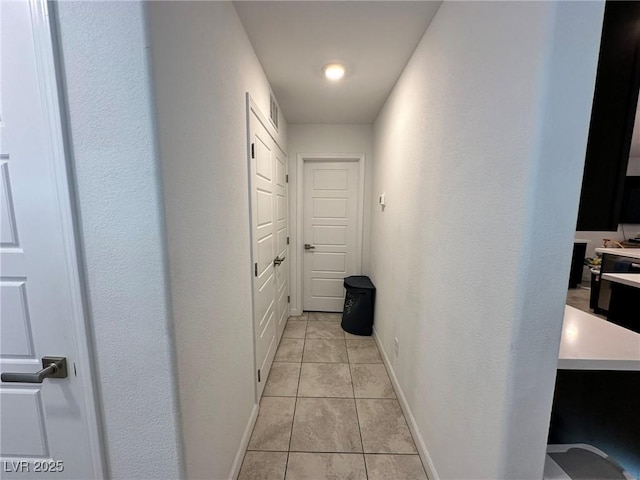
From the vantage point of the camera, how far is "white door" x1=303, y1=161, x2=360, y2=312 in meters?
3.22

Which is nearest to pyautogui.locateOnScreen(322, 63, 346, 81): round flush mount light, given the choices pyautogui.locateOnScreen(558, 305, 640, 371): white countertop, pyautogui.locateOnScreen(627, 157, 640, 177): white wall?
pyautogui.locateOnScreen(558, 305, 640, 371): white countertop

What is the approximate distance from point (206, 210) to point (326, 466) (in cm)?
154

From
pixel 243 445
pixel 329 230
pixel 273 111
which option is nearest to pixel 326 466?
pixel 243 445

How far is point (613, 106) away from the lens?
82cm

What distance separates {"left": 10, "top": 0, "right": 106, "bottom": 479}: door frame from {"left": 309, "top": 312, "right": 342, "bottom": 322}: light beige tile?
2.52m

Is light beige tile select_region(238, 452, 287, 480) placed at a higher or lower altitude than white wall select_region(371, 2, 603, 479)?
lower

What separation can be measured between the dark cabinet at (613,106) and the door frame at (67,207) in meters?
1.67

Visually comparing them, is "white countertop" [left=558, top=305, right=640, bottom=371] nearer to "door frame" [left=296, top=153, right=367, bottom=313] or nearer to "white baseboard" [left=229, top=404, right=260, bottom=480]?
"white baseboard" [left=229, top=404, right=260, bottom=480]

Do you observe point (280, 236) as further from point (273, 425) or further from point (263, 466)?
point (263, 466)

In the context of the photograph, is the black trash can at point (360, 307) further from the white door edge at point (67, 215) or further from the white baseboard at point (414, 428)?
the white door edge at point (67, 215)

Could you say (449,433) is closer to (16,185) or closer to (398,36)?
(16,185)

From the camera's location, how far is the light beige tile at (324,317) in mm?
3234

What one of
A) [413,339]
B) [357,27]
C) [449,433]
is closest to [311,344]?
[413,339]

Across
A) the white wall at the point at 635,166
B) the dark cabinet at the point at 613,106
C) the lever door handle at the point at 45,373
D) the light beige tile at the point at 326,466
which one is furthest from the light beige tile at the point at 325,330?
the white wall at the point at 635,166
